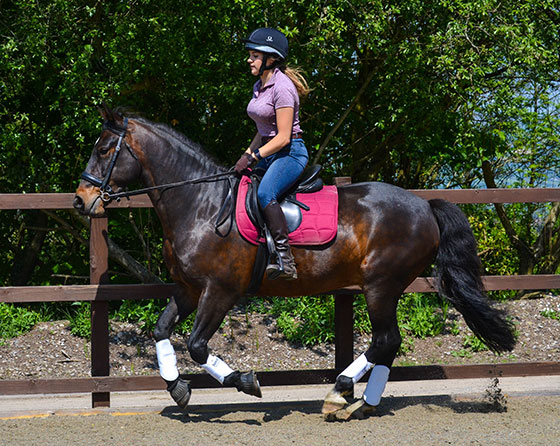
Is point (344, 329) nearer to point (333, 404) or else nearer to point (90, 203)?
point (333, 404)

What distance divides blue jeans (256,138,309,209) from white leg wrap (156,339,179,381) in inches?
51.9

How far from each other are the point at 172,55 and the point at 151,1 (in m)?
0.66

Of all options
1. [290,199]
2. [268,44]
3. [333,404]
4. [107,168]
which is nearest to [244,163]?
[290,199]

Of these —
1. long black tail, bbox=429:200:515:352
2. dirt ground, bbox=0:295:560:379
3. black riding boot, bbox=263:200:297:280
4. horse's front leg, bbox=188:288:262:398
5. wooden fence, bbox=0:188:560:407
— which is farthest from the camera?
dirt ground, bbox=0:295:560:379

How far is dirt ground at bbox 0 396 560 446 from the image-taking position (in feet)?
16.9

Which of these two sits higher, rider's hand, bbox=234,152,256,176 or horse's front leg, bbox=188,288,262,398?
rider's hand, bbox=234,152,256,176

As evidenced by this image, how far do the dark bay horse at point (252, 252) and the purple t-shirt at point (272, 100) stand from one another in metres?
0.50

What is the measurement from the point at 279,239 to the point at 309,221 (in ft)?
1.06

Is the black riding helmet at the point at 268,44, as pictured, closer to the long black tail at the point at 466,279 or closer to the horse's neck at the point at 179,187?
the horse's neck at the point at 179,187

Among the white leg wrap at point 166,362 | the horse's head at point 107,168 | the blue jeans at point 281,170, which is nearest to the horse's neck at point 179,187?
the horse's head at point 107,168

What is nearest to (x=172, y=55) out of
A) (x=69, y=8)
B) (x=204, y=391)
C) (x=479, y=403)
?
(x=69, y=8)

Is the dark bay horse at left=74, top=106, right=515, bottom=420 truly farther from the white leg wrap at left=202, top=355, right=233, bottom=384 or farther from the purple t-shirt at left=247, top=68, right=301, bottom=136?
the purple t-shirt at left=247, top=68, right=301, bottom=136

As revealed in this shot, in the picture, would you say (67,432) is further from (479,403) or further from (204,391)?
(479,403)

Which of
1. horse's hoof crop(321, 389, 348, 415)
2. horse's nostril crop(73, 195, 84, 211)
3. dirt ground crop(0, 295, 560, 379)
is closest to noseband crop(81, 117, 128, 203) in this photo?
horse's nostril crop(73, 195, 84, 211)
